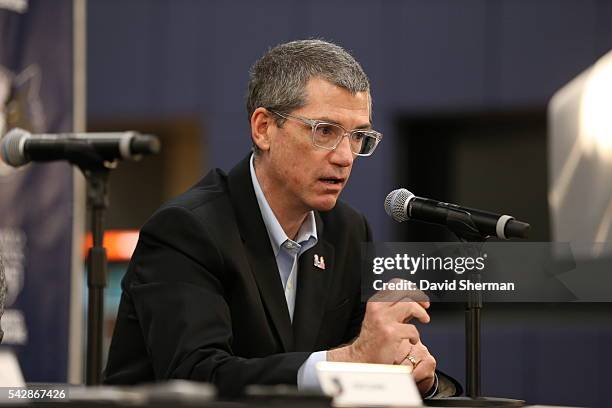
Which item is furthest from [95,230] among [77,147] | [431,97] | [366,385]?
[431,97]

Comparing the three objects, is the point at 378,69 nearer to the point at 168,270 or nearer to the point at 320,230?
the point at 320,230

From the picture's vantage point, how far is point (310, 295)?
8.90 feet

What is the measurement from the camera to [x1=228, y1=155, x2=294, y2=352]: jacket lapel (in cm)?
260

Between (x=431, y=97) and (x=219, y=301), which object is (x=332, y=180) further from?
(x=431, y=97)

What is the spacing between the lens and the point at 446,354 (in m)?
7.31

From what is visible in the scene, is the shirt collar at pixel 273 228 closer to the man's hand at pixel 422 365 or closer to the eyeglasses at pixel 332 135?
the eyeglasses at pixel 332 135

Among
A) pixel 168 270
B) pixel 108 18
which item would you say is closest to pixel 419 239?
pixel 108 18

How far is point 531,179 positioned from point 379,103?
1.23 m

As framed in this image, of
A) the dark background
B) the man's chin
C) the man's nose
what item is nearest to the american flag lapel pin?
the man's chin

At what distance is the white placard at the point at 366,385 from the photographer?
1.71 metres

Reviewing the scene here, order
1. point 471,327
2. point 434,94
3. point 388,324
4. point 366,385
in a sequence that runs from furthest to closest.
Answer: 1. point 434,94
2. point 471,327
3. point 388,324
4. point 366,385

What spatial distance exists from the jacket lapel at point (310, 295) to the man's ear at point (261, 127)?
32 centimetres

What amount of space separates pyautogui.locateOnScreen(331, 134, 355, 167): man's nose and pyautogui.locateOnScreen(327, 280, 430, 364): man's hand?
1.78 feet

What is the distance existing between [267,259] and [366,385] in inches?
37.1
